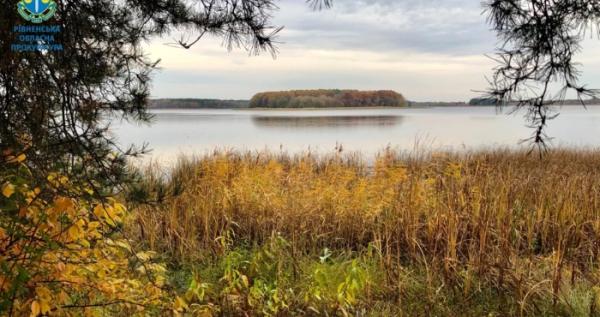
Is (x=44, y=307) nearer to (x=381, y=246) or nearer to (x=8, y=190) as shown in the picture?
(x=8, y=190)

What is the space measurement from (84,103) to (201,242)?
3.30 metres

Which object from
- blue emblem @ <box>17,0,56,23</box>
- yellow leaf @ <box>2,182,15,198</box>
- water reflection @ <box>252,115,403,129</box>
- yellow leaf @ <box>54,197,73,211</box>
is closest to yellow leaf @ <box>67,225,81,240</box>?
yellow leaf @ <box>54,197,73,211</box>

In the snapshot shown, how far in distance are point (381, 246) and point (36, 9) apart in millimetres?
3646

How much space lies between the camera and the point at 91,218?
2.47 meters

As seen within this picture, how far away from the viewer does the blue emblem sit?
1.85 m

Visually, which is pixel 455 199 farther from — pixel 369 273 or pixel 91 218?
pixel 91 218

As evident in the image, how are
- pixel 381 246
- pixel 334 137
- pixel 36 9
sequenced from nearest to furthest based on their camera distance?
pixel 36 9, pixel 381 246, pixel 334 137

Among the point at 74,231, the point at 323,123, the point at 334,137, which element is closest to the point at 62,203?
the point at 74,231

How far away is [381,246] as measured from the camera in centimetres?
468

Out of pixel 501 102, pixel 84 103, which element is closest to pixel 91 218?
pixel 84 103

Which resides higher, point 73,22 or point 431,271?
point 73,22

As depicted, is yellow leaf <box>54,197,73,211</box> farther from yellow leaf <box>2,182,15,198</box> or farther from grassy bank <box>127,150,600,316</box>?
grassy bank <box>127,150,600,316</box>

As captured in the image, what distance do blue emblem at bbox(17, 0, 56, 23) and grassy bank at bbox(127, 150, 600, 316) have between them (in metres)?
1.04
